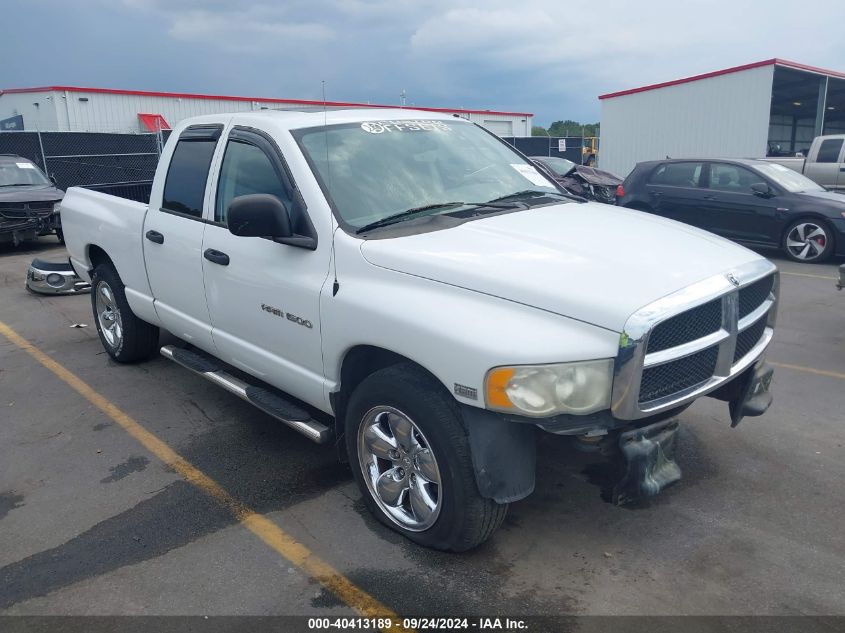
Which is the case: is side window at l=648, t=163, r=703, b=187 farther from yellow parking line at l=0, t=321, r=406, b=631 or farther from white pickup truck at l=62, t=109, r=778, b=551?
yellow parking line at l=0, t=321, r=406, b=631

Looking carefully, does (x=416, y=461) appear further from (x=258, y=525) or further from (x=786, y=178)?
(x=786, y=178)

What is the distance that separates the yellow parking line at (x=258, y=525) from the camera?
302 centimetres

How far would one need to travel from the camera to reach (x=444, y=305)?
301 centimetres

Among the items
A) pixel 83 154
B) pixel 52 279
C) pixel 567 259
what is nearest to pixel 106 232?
pixel 567 259

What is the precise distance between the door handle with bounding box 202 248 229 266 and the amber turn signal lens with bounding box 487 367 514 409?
2.02 m

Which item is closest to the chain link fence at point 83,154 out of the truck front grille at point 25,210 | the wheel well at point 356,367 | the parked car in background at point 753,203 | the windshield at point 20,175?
the windshield at point 20,175

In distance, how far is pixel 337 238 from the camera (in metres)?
3.50

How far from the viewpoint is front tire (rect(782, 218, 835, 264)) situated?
10.9 m

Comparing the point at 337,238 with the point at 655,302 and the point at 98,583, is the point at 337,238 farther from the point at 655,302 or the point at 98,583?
the point at 98,583

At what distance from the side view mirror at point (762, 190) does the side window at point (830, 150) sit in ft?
15.4

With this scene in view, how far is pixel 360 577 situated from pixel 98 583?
3.79 feet

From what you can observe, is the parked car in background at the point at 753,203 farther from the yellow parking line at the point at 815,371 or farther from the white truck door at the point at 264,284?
the white truck door at the point at 264,284

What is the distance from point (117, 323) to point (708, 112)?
72.2ft

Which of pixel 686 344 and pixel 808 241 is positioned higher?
pixel 686 344
